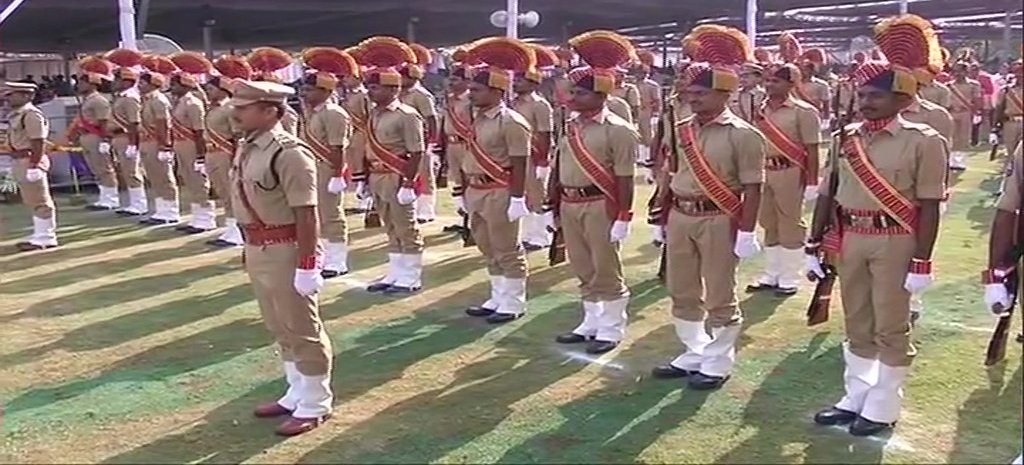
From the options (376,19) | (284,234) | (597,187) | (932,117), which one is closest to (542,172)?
(597,187)

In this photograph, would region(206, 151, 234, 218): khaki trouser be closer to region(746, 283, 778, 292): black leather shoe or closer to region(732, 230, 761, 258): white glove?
region(746, 283, 778, 292): black leather shoe

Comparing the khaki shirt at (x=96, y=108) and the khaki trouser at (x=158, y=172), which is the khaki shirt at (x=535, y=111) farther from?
the khaki shirt at (x=96, y=108)

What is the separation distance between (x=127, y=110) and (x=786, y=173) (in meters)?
8.10

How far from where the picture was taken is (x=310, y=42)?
1009 inches

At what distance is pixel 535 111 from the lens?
32.2ft

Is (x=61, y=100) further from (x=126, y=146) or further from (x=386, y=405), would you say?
(x=386, y=405)

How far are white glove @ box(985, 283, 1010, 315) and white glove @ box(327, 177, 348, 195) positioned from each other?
5462mm

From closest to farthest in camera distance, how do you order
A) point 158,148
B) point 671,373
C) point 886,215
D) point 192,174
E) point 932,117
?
point 886,215
point 671,373
point 932,117
point 192,174
point 158,148

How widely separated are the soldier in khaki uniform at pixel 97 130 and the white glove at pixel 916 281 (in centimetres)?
1070

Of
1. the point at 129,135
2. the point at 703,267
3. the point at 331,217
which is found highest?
the point at 129,135

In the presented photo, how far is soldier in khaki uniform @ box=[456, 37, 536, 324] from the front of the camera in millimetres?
7328

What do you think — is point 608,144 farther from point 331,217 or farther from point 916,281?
point 331,217

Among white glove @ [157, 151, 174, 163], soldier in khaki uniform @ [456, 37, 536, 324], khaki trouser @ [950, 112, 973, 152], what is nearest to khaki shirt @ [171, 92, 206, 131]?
white glove @ [157, 151, 174, 163]

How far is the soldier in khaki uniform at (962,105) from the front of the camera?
15233 millimetres
